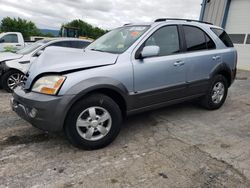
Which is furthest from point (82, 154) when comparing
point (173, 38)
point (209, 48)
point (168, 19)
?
point (209, 48)

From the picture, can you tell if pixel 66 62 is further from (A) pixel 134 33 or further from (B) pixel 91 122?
(A) pixel 134 33

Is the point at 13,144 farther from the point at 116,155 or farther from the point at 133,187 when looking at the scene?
the point at 133,187

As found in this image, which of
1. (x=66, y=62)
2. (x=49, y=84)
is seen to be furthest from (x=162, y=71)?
(x=49, y=84)

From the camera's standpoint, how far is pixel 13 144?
128 inches

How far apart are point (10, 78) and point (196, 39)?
4.66 meters

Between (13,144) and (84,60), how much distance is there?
59.7 inches

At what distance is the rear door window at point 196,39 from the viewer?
4.14 metres

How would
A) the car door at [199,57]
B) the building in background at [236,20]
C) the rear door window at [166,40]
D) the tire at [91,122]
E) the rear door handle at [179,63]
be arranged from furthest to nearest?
the building in background at [236,20]
the car door at [199,57]
the rear door handle at [179,63]
the rear door window at [166,40]
the tire at [91,122]

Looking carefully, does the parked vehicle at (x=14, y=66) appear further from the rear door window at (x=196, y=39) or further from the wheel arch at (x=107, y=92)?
the rear door window at (x=196, y=39)

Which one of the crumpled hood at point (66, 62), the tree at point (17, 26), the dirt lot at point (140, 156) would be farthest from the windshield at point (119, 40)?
the tree at point (17, 26)

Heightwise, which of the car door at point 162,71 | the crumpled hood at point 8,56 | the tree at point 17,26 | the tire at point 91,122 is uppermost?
the tree at point 17,26

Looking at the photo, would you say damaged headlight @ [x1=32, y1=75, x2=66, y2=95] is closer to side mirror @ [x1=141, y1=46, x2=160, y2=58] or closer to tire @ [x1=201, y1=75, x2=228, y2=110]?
side mirror @ [x1=141, y1=46, x2=160, y2=58]

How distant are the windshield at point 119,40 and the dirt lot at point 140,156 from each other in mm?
1299

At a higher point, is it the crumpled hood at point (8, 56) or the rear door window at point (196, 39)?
the rear door window at point (196, 39)
